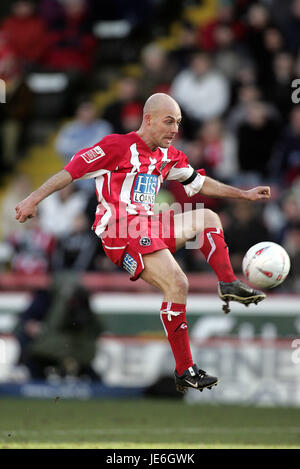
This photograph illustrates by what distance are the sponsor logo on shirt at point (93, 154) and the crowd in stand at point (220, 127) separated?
549 cm

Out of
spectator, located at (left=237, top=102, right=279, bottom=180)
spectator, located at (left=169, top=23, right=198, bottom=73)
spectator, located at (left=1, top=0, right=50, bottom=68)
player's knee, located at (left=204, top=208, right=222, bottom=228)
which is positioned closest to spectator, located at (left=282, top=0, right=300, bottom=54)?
spectator, located at (left=237, top=102, right=279, bottom=180)

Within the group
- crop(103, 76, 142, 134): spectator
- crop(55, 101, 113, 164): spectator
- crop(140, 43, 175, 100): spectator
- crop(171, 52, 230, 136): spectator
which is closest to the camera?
crop(171, 52, 230, 136): spectator

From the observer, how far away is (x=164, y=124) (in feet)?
28.8

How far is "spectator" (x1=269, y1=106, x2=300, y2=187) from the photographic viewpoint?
48.6 feet

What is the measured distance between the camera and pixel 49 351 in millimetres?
14578

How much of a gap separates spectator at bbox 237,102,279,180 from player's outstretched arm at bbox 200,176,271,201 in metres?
5.79

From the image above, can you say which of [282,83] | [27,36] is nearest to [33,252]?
[282,83]

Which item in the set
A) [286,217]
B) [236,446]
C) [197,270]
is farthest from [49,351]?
[236,446]

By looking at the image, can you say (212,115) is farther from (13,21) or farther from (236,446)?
(236,446)

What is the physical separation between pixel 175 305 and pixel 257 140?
6935mm

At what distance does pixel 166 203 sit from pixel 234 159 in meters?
1.81

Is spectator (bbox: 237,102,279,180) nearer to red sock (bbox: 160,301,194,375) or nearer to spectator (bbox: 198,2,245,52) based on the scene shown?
spectator (bbox: 198,2,245,52)

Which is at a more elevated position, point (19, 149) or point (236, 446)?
point (19, 149)

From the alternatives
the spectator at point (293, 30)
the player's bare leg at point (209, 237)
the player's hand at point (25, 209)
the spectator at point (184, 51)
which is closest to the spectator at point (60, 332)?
the spectator at point (184, 51)
